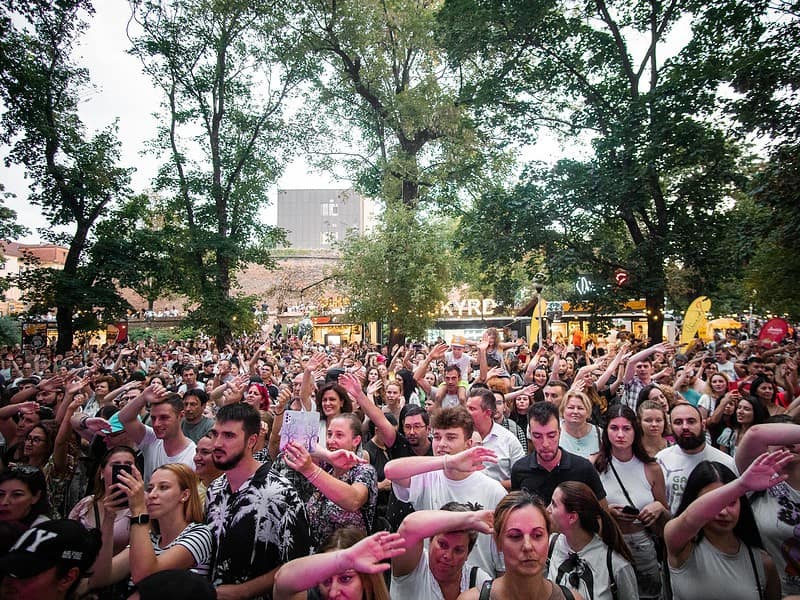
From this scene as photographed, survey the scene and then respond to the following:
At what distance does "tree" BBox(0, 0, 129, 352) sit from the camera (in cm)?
1886

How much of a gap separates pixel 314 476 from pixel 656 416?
→ 3.26 m

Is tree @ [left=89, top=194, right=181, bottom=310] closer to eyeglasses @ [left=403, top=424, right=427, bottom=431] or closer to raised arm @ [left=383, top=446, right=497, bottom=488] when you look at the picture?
eyeglasses @ [left=403, top=424, right=427, bottom=431]

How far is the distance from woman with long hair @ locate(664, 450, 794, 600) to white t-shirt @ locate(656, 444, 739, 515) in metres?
0.88

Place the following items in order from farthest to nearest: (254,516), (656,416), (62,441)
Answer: (62,441) → (656,416) → (254,516)

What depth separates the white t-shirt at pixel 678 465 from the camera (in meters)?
3.66

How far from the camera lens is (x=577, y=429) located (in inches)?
191

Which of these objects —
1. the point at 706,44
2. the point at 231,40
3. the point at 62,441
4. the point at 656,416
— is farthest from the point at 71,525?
the point at 231,40

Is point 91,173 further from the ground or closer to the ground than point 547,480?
further from the ground

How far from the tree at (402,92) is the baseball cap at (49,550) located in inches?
738

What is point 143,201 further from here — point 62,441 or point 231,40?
point 62,441

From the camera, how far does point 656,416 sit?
4.33 m

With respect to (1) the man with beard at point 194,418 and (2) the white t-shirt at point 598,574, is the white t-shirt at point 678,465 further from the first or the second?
(1) the man with beard at point 194,418

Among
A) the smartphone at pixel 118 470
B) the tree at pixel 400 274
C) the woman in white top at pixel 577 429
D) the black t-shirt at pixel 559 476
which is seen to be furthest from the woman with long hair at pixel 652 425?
the tree at pixel 400 274

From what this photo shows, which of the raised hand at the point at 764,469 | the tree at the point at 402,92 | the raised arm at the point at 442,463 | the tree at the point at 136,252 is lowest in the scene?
the raised arm at the point at 442,463
